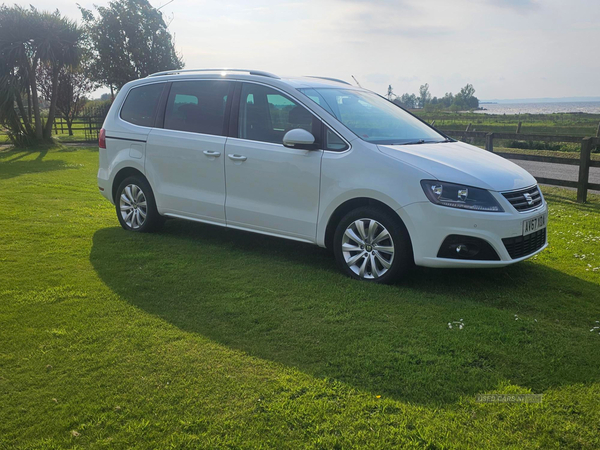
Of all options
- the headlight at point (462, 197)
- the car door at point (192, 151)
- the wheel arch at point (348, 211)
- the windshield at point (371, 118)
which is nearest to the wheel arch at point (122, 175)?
the car door at point (192, 151)

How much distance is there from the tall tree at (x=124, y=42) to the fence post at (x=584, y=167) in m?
28.8

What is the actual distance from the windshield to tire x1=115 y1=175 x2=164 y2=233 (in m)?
2.46

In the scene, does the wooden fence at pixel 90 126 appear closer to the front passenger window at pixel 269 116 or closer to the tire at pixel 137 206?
the tire at pixel 137 206

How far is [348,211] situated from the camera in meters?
5.20

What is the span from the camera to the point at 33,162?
54.1ft

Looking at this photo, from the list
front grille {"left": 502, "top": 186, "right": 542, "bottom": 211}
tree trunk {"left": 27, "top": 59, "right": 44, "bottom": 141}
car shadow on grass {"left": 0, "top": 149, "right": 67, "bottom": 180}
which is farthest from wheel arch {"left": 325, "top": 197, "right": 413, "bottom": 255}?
tree trunk {"left": 27, "top": 59, "right": 44, "bottom": 141}

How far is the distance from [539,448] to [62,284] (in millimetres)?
4070

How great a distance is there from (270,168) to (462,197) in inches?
75.1

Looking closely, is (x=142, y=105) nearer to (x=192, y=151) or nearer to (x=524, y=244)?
(x=192, y=151)

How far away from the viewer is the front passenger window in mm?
5367

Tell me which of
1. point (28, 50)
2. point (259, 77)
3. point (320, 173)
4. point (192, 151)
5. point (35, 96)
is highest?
point (28, 50)

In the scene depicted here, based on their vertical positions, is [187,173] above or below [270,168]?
below

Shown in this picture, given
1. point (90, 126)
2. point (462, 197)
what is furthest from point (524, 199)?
point (90, 126)

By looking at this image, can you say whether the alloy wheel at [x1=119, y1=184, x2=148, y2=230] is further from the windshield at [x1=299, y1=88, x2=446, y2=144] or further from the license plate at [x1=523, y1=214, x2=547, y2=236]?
the license plate at [x1=523, y1=214, x2=547, y2=236]
